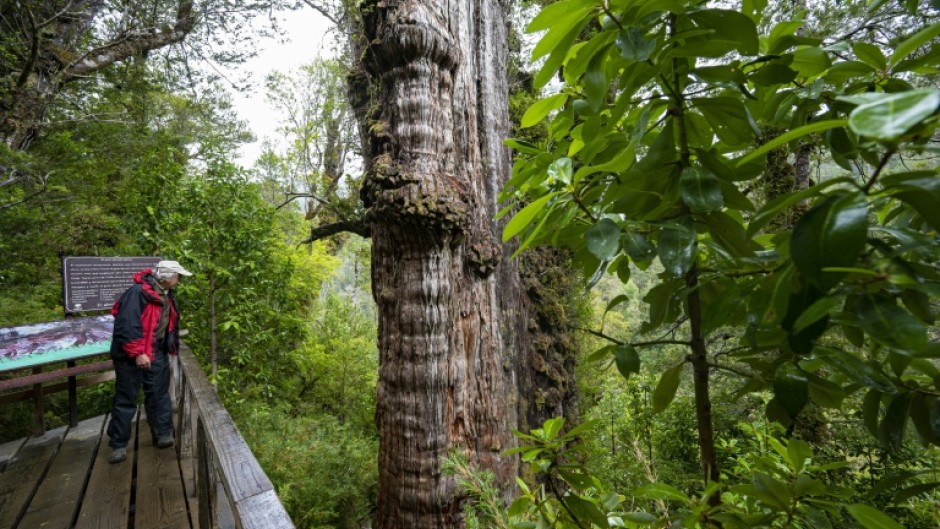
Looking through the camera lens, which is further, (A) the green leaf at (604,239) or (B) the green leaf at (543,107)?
(B) the green leaf at (543,107)

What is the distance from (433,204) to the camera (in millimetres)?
2193

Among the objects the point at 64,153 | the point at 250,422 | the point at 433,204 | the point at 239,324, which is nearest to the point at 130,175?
the point at 64,153

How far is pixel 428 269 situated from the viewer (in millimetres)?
2324

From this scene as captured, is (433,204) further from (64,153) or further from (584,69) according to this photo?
(64,153)

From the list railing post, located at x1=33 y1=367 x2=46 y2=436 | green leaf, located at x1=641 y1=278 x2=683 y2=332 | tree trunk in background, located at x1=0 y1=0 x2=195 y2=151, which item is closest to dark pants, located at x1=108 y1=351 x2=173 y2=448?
railing post, located at x1=33 y1=367 x2=46 y2=436

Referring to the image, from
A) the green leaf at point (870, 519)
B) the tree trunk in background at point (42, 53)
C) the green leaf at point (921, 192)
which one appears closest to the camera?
the green leaf at point (921, 192)

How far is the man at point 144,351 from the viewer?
137 inches

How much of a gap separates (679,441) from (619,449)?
0.82 metres

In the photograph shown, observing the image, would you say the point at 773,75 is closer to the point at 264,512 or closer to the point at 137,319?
the point at 264,512

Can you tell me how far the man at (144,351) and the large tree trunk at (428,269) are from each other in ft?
8.12

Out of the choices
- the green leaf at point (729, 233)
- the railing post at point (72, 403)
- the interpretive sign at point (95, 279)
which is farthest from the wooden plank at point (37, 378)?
the green leaf at point (729, 233)

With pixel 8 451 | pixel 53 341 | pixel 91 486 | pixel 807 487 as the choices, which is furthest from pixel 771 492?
pixel 8 451

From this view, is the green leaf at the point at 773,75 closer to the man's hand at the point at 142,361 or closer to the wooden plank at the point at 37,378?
the man's hand at the point at 142,361

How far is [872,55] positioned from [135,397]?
16.4 feet
